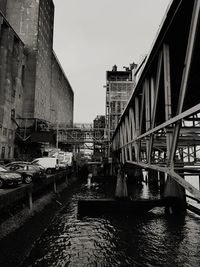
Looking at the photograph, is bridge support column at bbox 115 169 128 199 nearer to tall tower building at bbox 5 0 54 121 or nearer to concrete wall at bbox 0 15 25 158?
concrete wall at bbox 0 15 25 158

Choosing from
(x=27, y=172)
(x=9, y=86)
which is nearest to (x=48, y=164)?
(x=27, y=172)

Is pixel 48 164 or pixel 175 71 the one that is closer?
pixel 175 71

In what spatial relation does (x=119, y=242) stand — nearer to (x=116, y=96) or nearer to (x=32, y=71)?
(x=32, y=71)

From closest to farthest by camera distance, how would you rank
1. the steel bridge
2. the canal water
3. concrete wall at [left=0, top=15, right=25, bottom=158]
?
1. the steel bridge
2. the canal water
3. concrete wall at [left=0, top=15, right=25, bottom=158]

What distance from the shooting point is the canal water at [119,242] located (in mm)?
9109

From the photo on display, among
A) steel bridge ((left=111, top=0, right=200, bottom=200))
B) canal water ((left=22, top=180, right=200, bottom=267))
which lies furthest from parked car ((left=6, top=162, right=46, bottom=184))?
steel bridge ((left=111, top=0, right=200, bottom=200))

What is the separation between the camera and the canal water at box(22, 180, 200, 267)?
9.11 metres

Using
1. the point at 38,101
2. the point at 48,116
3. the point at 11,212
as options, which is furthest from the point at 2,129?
the point at 11,212

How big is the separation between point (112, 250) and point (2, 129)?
135ft

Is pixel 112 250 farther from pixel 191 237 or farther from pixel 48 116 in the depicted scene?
pixel 48 116

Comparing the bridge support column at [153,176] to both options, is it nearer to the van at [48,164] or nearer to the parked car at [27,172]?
the van at [48,164]

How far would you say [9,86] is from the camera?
4831cm

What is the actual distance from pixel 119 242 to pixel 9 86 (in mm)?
45642

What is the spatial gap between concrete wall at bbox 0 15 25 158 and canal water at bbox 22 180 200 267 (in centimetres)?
3550
